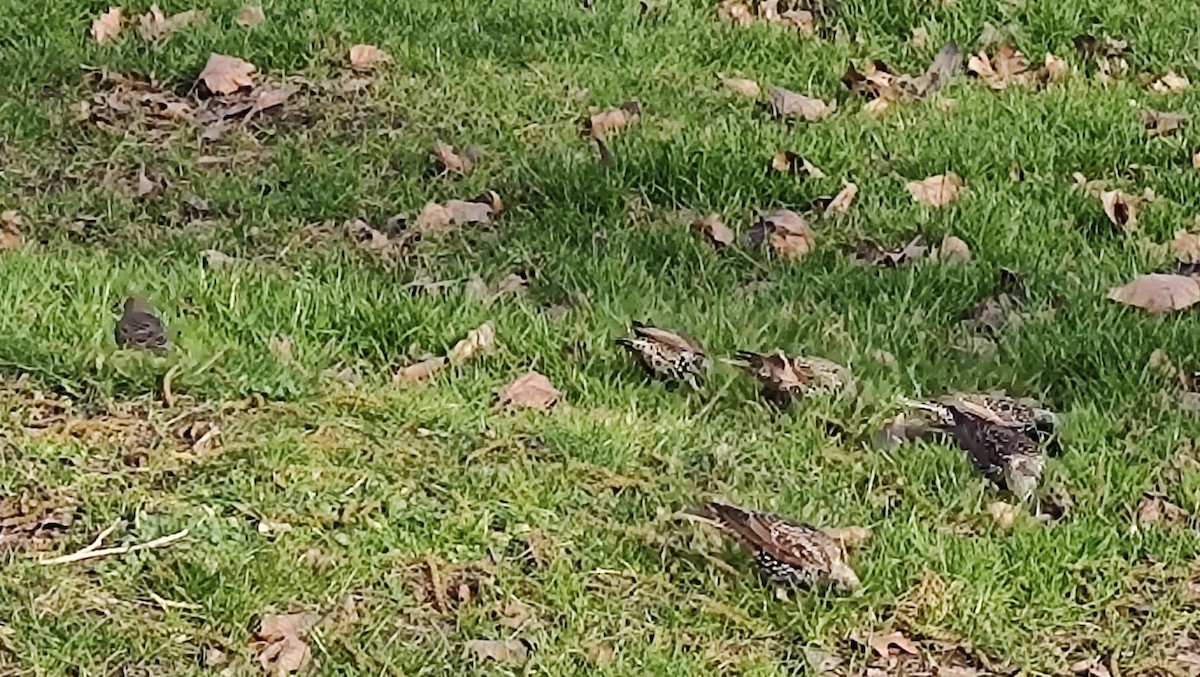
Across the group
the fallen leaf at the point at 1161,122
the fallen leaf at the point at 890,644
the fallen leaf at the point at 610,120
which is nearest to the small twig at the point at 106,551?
the fallen leaf at the point at 890,644

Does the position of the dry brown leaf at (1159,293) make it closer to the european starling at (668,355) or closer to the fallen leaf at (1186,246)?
the fallen leaf at (1186,246)

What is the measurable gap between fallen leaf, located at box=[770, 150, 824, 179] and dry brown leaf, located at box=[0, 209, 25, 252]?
198 centimetres

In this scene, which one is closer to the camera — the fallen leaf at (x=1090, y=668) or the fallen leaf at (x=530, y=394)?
the fallen leaf at (x=1090, y=668)

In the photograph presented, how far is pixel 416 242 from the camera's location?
4469 millimetres

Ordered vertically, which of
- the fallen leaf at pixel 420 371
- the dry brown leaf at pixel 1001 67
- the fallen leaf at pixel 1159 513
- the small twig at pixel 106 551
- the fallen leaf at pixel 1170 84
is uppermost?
the small twig at pixel 106 551

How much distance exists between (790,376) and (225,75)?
237cm

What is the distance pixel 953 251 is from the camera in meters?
4.41

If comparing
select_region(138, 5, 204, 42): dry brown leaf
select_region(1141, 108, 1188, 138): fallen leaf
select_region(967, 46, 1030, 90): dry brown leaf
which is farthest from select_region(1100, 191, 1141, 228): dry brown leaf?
select_region(138, 5, 204, 42): dry brown leaf

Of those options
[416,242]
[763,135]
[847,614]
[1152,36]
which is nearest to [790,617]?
[847,614]

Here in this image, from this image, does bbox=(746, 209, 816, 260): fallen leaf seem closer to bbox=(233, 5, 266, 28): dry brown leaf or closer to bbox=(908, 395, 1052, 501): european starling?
bbox=(908, 395, 1052, 501): european starling

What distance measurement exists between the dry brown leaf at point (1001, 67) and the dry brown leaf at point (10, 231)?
2.89 meters

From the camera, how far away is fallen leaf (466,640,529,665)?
2.97 metres

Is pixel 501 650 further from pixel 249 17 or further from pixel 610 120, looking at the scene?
pixel 249 17

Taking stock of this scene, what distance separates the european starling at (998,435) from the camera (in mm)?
3484
